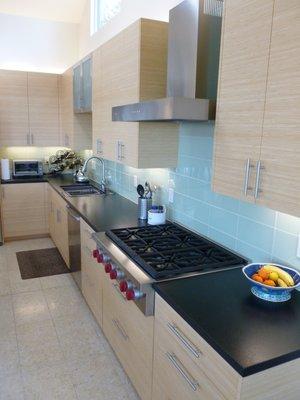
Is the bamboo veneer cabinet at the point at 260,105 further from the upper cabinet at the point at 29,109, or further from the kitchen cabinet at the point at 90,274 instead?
the upper cabinet at the point at 29,109

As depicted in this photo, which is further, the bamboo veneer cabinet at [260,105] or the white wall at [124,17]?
the white wall at [124,17]

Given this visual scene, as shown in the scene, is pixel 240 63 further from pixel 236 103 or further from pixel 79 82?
pixel 79 82

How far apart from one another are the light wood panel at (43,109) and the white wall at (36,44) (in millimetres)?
257

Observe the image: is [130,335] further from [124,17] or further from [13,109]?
[13,109]

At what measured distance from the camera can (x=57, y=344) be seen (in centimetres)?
258

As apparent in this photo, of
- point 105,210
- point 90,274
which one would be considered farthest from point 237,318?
point 105,210

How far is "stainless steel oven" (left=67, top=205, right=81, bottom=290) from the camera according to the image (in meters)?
3.11

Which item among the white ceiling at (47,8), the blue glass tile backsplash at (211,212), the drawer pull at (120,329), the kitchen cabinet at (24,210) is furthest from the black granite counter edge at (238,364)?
the white ceiling at (47,8)

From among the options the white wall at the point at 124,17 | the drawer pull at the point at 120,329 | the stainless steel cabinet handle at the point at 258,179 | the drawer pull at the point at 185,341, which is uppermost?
the white wall at the point at 124,17

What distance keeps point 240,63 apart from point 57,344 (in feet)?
7.55

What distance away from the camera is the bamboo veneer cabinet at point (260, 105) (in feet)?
3.92

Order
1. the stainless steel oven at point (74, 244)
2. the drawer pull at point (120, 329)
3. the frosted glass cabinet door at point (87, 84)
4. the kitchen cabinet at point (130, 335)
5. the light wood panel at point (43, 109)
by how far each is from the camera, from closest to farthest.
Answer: the kitchen cabinet at point (130, 335), the drawer pull at point (120, 329), the stainless steel oven at point (74, 244), the frosted glass cabinet door at point (87, 84), the light wood panel at point (43, 109)

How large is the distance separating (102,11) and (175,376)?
411 centimetres

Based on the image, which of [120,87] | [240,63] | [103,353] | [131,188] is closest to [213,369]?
[240,63]
